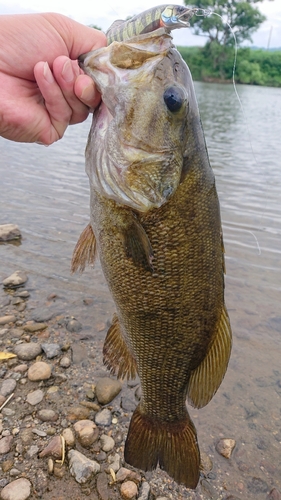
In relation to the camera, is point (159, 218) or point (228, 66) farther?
point (228, 66)

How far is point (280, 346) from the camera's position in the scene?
4.17 meters

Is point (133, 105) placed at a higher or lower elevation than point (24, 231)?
higher

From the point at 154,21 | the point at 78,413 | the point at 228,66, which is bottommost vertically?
the point at 228,66

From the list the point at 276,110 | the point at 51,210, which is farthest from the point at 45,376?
the point at 276,110

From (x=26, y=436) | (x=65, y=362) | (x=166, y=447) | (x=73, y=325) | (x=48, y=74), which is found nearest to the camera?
(x=48, y=74)

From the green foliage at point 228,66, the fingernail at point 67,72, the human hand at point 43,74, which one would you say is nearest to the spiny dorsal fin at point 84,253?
the human hand at point 43,74

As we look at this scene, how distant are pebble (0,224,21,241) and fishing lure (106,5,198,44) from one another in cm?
453

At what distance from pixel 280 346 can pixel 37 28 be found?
3.68 metres

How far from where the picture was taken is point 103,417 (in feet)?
9.76

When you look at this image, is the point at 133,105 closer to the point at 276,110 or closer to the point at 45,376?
the point at 45,376

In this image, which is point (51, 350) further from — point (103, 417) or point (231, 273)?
point (231, 273)

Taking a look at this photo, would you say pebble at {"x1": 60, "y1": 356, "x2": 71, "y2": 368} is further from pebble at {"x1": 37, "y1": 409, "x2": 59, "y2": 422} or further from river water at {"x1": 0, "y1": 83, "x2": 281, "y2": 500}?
pebble at {"x1": 37, "y1": 409, "x2": 59, "y2": 422}

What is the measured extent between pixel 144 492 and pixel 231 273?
3570mm

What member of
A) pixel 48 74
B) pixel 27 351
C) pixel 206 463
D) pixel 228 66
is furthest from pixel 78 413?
pixel 228 66
